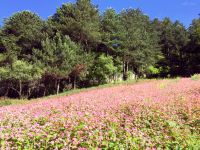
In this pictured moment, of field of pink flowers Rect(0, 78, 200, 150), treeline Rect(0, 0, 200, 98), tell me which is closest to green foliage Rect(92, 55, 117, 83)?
treeline Rect(0, 0, 200, 98)

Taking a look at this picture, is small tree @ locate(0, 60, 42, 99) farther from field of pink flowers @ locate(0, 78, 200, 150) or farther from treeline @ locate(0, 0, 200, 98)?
field of pink flowers @ locate(0, 78, 200, 150)

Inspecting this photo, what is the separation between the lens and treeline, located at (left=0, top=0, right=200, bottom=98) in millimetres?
48344

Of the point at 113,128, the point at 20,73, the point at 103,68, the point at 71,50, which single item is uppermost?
the point at 71,50

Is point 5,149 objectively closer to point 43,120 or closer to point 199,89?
point 43,120

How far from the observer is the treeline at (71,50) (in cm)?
4834

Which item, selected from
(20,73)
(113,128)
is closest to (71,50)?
(20,73)

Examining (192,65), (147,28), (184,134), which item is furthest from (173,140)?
(147,28)

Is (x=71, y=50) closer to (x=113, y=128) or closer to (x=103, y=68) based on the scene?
(x=103, y=68)

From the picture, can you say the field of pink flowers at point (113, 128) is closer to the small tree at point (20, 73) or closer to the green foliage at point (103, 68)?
the small tree at point (20, 73)

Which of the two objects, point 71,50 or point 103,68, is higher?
point 71,50

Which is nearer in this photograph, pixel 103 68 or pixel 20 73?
pixel 20 73

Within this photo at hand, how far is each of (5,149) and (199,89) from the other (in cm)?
937

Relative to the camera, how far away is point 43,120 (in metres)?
8.05

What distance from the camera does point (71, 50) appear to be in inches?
1939
